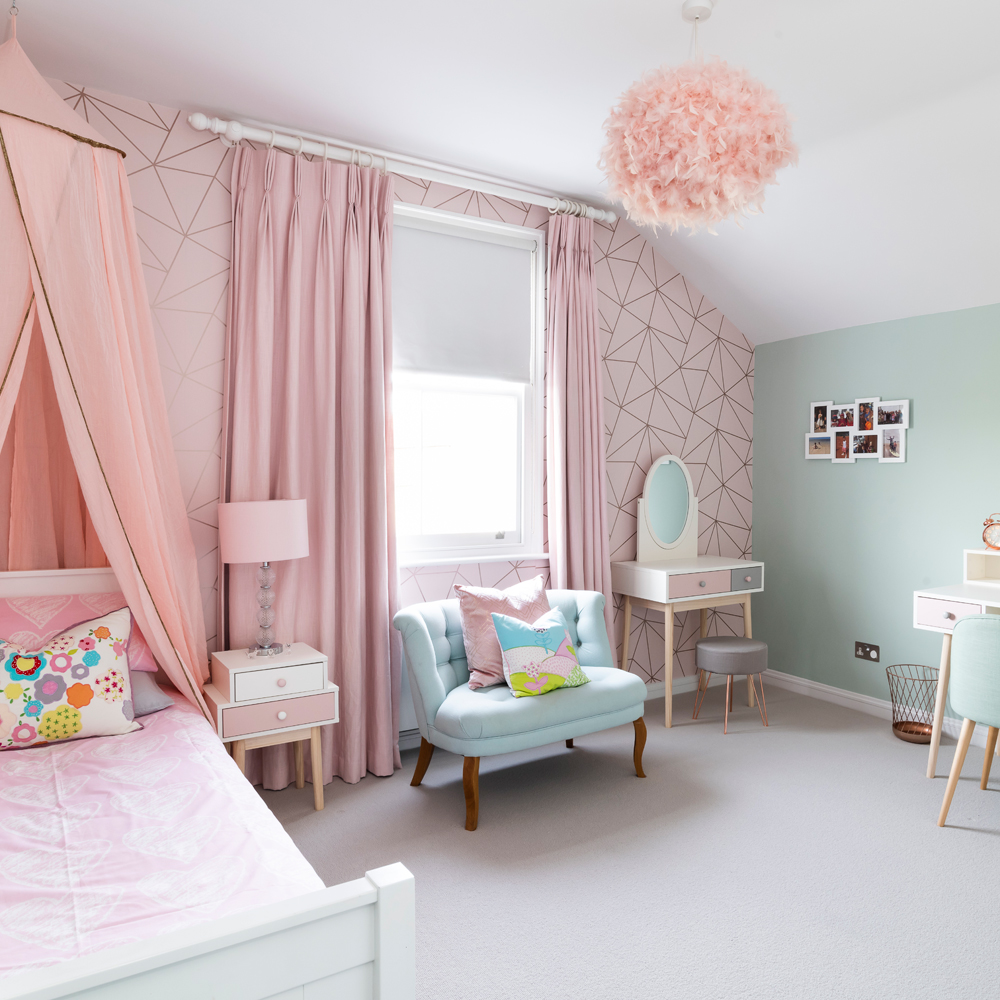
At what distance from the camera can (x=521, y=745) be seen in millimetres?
2879

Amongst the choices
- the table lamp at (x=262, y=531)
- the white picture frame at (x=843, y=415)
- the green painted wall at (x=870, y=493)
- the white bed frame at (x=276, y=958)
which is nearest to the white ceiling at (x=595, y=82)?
the green painted wall at (x=870, y=493)

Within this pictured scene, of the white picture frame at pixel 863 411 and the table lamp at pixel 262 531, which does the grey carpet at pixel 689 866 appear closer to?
the table lamp at pixel 262 531

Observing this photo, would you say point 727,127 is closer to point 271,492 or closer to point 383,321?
point 383,321

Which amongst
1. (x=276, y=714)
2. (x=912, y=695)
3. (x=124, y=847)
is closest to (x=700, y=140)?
(x=124, y=847)

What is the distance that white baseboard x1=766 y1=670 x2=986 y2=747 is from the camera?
370 cm

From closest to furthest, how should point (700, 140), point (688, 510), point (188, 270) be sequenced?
point (700, 140)
point (188, 270)
point (688, 510)

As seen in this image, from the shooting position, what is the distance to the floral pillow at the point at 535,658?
3002 millimetres

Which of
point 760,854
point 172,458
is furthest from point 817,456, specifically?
point 172,458

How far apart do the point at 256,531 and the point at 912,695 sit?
341 centimetres

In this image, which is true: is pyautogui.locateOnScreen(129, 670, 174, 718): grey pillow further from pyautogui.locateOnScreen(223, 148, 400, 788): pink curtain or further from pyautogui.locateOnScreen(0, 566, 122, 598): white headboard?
pyautogui.locateOnScreen(223, 148, 400, 788): pink curtain

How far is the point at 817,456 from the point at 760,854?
2.53m

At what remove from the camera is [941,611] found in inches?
127

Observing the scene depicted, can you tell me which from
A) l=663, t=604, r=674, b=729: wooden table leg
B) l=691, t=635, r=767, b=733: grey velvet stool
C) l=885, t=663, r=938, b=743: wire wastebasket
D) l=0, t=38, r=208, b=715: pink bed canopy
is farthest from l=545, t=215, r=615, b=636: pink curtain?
l=0, t=38, r=208, b=715: pink bed canopy

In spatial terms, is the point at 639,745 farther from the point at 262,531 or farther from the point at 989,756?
the point at 262,531
